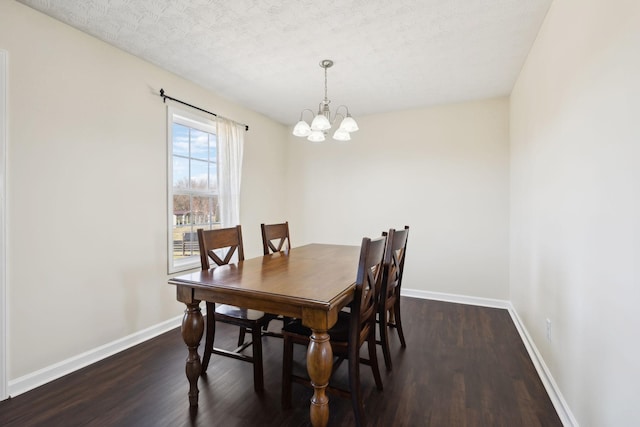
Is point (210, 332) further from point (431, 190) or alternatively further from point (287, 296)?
point (431, 190)

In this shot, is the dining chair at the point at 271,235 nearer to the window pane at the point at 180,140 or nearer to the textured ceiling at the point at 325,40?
the window pane at the point at 180,140

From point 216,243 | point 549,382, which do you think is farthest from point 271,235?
point 549,382

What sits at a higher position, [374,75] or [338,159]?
[374,75]

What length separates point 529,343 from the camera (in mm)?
2396

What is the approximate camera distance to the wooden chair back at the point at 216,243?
A: 2021 millimetres

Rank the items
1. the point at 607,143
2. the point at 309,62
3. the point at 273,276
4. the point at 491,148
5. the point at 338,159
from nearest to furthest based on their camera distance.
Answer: the point at 607,143, the point at 273,276, the point at 309,62, the point at 491,148, the point at 338,159

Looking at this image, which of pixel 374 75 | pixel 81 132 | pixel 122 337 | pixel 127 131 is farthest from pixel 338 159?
pixel 122 337

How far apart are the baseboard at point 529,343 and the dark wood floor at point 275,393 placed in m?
0.05

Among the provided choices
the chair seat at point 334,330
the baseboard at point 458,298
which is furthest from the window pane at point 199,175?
the baseboard at point 458,298

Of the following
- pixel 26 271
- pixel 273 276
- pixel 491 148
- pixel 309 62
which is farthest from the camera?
pixel 491 148

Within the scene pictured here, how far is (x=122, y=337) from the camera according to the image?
7.97 ft

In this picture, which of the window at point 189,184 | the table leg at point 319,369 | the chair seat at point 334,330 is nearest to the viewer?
the table leg at point 319,369

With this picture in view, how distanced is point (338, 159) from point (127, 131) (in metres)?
2.71

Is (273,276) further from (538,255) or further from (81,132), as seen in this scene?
(538,255)
